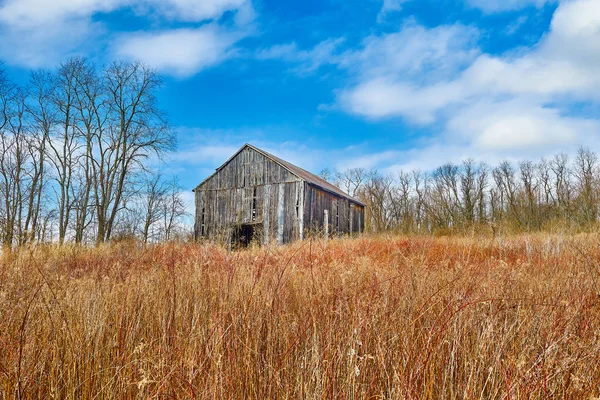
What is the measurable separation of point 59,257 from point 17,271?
4.86m

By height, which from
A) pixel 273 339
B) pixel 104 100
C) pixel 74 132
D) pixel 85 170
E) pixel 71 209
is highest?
pixel 104 100

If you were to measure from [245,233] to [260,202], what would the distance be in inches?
104

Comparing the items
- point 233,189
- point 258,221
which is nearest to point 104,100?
point 233,189

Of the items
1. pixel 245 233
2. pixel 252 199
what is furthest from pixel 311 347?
pixel 245 233

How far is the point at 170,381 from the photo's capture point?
2088mm

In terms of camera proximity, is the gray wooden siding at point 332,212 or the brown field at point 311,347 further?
the gray wooden siding at point 332,212

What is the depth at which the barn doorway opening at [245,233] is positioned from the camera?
68.0ft

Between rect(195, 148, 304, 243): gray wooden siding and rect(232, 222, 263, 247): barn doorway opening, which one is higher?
rect(195, 148, 304, 243): gray wooden siding

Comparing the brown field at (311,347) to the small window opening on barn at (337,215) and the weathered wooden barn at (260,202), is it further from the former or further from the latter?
the small window opening on barn at (337,215)

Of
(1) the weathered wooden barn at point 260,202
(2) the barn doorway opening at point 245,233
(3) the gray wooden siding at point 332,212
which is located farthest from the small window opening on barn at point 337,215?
(2) the barn doorway opening at point 245,233

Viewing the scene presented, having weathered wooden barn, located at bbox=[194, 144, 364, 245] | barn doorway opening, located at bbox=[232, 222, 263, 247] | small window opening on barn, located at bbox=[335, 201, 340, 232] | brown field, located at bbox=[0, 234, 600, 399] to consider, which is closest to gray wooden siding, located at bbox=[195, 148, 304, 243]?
weathered wooden barn, located at bbox=[194, 144, 364, 245]

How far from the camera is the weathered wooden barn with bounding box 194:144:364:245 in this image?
20.2m

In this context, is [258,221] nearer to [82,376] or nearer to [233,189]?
[233,189]

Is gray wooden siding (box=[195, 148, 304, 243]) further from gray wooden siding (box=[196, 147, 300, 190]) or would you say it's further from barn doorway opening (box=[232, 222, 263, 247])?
barn doorway opening (box=[232, 222, 263, 247])
